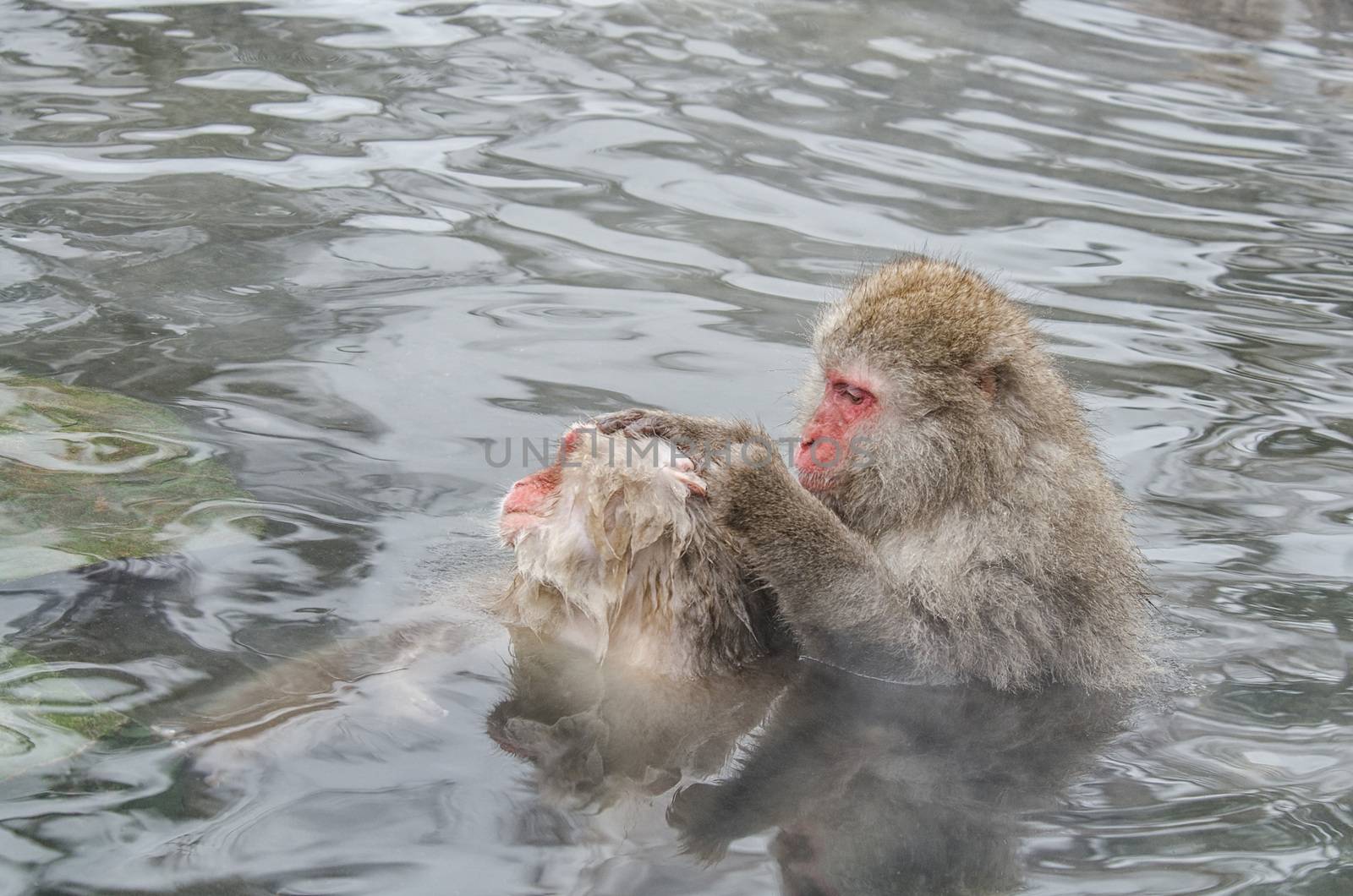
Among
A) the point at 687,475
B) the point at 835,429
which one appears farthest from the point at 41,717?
the point at 835,429

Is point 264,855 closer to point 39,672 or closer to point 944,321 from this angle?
point 39,672

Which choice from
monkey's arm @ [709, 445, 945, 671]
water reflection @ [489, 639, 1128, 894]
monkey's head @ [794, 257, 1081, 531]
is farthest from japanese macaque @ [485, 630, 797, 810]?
monkey's head @ [794, 257, 1081, 531]

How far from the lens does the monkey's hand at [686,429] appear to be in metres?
3.36

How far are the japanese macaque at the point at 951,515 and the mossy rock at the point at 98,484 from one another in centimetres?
148

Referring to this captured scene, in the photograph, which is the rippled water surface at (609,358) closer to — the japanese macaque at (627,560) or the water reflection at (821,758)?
the water reflection at (821,758)

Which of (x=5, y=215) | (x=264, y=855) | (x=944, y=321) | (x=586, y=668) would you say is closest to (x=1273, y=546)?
(x=944, y=321)

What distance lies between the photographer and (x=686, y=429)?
342cm

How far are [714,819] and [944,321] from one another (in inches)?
54.6

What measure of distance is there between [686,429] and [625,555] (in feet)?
1.16

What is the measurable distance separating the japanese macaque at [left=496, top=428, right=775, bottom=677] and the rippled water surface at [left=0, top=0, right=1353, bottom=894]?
15 cm

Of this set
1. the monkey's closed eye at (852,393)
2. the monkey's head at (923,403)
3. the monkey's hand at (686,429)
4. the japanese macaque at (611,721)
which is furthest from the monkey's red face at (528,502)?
the monkey's closed eye at (852,393)

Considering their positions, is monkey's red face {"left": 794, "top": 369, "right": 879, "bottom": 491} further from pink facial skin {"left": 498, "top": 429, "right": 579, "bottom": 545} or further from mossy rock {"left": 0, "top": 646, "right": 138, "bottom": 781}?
mossy rock {"left": 0, "top": 646, "right": 138, "bottom": 781}

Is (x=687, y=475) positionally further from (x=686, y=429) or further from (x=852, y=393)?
(x=852, y=393)

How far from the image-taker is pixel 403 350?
5266 mm
